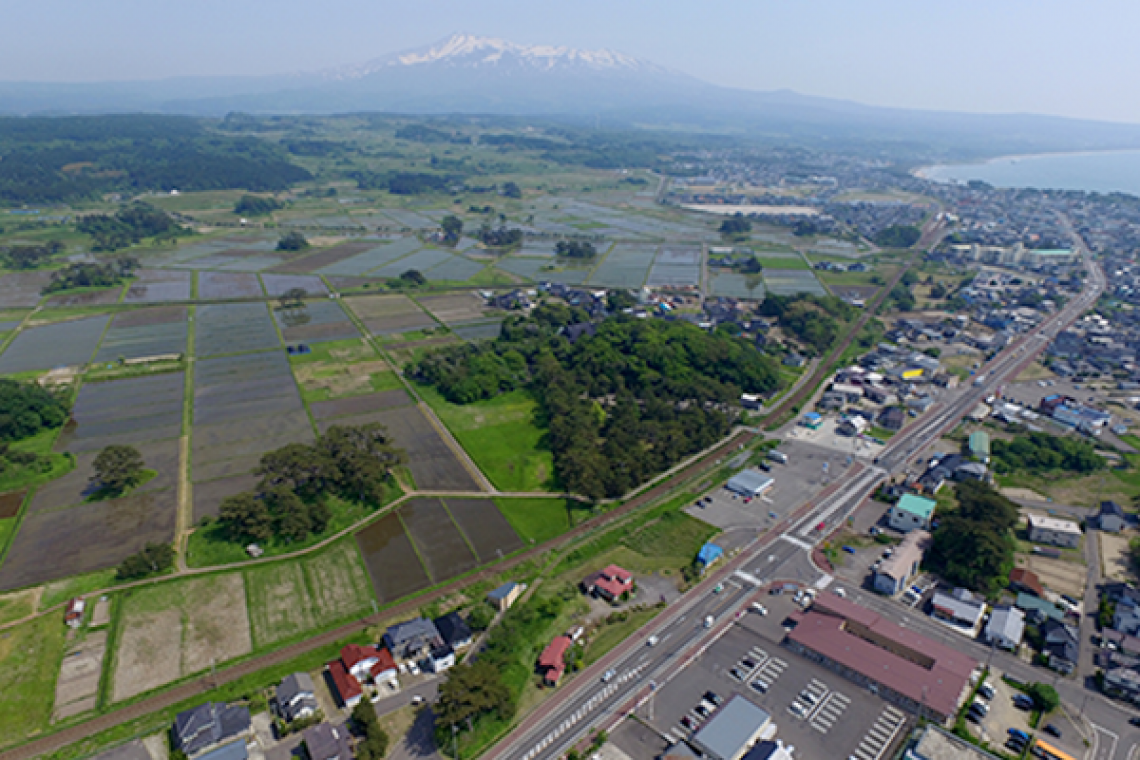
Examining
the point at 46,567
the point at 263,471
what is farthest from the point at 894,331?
the point at 46,567

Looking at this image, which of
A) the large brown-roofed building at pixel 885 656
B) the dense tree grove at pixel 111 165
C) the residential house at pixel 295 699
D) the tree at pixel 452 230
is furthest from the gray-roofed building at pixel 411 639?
the dense tree grove at pixel 111 165

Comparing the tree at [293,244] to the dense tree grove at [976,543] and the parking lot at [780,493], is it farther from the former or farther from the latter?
the dense tree grove at [976,543]

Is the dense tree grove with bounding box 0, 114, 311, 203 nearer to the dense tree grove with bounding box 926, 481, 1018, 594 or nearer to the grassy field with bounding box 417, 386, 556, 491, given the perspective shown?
the grassy field with bounding box 417, 386, 556, 491

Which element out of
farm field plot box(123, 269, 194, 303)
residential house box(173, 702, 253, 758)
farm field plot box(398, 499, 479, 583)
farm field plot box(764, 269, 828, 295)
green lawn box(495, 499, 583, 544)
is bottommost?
farm field plot box(123, 269, 194, 303)

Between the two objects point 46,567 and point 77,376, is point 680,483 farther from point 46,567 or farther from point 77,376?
point 77,376

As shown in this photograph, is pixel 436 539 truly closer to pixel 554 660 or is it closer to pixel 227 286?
pixel 554 660

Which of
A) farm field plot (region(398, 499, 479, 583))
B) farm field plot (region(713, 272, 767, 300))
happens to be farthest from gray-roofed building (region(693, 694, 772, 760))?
farm field plot (region(713, 272, 767, 300))
